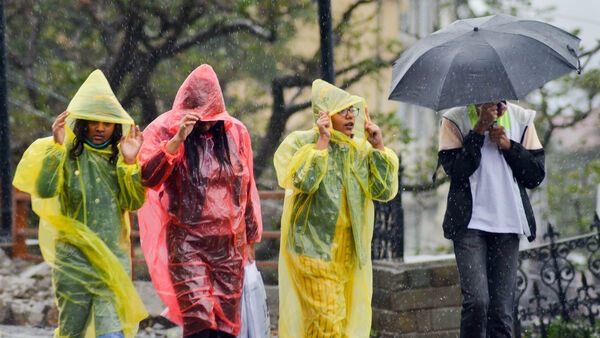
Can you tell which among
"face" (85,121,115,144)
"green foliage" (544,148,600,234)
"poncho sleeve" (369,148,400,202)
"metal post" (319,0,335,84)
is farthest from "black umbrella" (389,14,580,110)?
"green foliage" (544,148,600,234)

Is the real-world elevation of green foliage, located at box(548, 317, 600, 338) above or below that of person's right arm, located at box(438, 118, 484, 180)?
below

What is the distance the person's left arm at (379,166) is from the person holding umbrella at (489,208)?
0.38 m

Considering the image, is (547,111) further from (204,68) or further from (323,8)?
(204,68)

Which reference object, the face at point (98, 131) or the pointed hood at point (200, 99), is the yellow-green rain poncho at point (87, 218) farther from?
Result: the pointed hood at point (200, 99)

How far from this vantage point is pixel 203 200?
5.80 metres

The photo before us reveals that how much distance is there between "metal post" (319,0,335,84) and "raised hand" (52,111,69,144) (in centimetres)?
296

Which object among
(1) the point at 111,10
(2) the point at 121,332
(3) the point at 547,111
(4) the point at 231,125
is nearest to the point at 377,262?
(4) the point at 231,125

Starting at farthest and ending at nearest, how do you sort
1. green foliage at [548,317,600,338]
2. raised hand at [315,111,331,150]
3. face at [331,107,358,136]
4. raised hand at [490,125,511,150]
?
green foliage at [548,317,600,338], face at [331,107,358,136], raised hand at [315,111,331,150], raised hand at [490,125,511,150]

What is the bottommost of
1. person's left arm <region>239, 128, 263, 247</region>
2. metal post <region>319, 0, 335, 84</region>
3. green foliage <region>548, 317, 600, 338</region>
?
green foliage <region>548, 317, 600, 338</region>

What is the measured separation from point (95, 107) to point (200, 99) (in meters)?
0.64

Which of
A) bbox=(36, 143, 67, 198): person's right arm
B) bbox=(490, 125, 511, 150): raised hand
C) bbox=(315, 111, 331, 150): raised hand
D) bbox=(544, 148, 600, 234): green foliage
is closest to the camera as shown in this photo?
bbox=(36, 143, 67, 198): person's right arm

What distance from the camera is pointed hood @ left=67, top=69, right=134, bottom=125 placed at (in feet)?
18.6

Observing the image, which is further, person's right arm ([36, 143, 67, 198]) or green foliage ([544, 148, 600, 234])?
green foliage ([544, 148, 600, 234])

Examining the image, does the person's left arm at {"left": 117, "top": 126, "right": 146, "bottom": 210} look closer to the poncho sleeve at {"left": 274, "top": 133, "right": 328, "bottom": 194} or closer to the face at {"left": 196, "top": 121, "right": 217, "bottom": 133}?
the face at {"left": 196, "top": 121, "right": 217, "bottom": 133}
